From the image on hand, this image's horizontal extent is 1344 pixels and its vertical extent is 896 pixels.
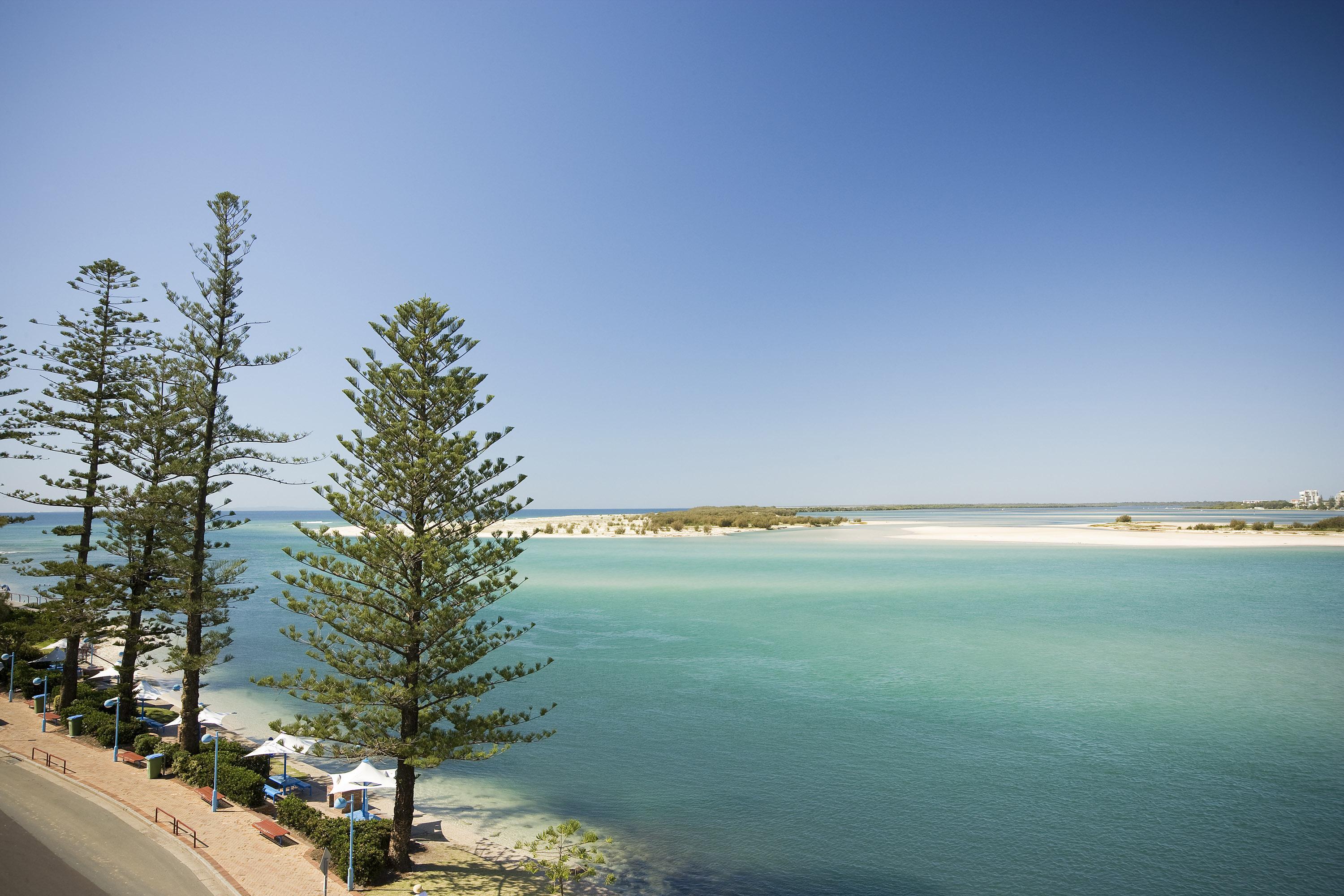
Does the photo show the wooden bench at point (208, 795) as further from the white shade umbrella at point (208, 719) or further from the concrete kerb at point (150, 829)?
the white shade umbrella at point (208, 719)

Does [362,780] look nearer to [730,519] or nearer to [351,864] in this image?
[351,864]

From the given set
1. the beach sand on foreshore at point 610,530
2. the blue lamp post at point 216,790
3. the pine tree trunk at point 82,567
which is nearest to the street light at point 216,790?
the blue lamp post at point 216,790

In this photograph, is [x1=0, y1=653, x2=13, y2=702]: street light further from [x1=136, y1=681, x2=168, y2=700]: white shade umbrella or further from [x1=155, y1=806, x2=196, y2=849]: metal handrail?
[x1=155, y1=806, x2=196, y2=849]: metal handrail

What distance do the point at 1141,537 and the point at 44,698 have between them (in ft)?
278

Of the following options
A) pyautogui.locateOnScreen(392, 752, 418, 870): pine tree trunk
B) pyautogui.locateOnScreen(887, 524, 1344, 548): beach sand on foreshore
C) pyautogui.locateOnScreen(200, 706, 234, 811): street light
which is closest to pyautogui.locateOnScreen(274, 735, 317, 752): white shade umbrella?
pyautogui.locateOnScreen(200, 706, 234, 811): street light

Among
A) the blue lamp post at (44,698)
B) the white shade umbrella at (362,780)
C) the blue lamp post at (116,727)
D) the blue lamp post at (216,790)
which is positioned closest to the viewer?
the white shade umbrella at (362,780)

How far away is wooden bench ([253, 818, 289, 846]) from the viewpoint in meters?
11.4

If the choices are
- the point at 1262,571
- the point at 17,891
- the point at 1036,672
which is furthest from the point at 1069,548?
the point at 17,891

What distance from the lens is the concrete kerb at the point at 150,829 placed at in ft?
31.8

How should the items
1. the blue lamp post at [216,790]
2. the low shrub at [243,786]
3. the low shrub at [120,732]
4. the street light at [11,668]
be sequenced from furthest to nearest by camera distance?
the street light at [11,668] → the low shrub at [120,732] → the low shrub at [243,786] → the blue lamp post at [216,790]

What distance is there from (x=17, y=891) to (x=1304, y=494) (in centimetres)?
26651

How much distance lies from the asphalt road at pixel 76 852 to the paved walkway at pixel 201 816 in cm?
44

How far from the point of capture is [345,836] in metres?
10.6

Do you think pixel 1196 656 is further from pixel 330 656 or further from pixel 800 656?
pixel 330 656
